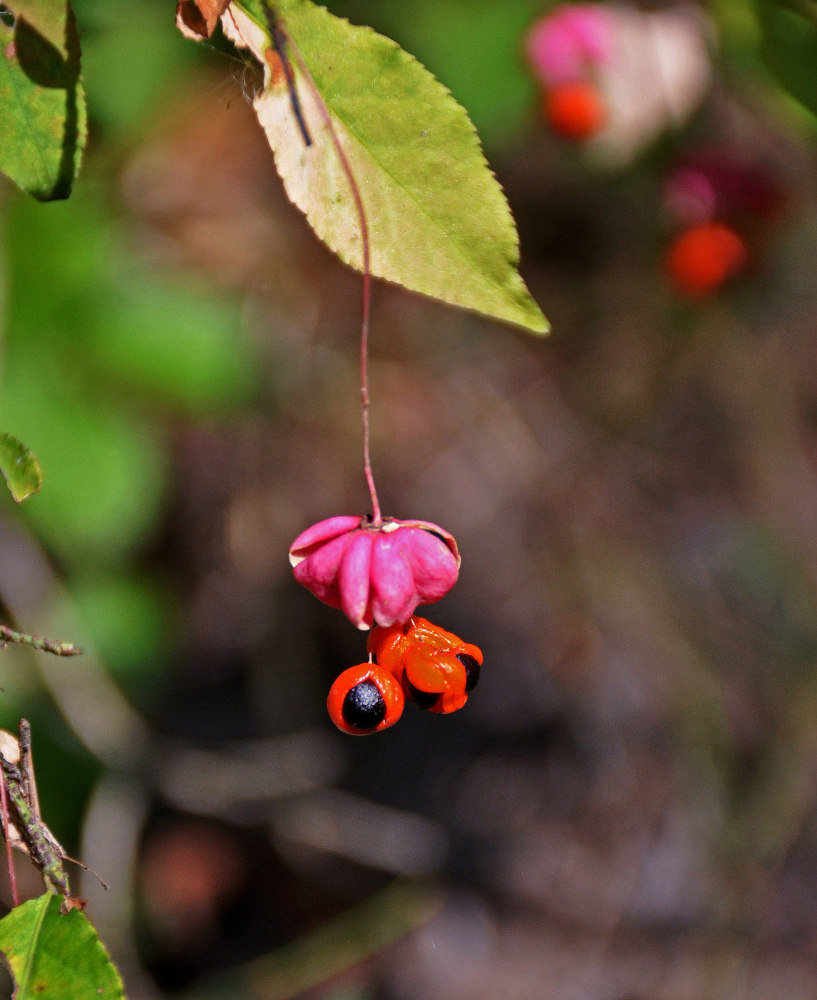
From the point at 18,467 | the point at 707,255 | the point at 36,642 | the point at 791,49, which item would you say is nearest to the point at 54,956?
the point at 36,642

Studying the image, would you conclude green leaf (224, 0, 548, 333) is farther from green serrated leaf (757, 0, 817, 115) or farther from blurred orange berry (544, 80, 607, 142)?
blurred orange berry (544, 80, 607, 142)

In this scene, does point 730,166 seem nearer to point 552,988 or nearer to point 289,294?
point 289,294

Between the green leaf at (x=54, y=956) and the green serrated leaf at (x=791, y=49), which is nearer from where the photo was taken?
the green leaf at (x=54, y=956)

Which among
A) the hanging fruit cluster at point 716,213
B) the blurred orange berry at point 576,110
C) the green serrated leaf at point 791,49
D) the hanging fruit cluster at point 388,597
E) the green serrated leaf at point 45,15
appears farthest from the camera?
the hanging fruit cluster at point 716,213

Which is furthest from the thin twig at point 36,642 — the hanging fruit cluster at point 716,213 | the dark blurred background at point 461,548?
the hanging fruit cluster at point 716,213

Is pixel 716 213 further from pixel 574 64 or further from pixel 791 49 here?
pixel 791 49

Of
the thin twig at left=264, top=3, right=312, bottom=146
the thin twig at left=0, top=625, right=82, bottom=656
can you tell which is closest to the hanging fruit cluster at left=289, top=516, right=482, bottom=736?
the thin twig at left=0, top=625, right=82, bottom=656

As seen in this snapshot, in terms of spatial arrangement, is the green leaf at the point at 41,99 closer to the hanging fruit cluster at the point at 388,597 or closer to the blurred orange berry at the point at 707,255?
the hanging fruit cluster at the point at 388,597
